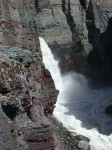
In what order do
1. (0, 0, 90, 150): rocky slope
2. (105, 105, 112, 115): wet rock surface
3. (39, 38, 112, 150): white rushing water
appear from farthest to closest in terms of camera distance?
1. (105, 105, 112, 115): wet rock surface
2. (39, 38, 112, 150): white rushing water
3. (0, 0, 90, 150): rocky slope

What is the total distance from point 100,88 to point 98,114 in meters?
8.09

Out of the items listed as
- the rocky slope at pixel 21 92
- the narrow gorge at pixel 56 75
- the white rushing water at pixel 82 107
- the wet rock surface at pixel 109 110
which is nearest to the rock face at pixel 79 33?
the narrow gorge at pixel 56 75

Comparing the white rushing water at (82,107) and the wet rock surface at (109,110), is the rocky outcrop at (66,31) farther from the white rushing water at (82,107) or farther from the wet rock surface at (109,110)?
the wet rock surface at (109,110)

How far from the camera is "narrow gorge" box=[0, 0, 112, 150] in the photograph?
798cm

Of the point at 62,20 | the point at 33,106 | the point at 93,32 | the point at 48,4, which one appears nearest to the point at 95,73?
the point at 93,32

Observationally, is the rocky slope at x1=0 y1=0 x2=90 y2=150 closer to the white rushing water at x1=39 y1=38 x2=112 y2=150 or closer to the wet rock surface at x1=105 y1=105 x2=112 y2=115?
the white rushing water at x1=39 y1=38 x2=112 y2=150

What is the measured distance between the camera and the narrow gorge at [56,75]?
26.2 ft

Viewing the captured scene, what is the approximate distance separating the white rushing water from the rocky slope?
4.68 meters

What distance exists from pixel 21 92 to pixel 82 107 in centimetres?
1380

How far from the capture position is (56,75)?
91.6 feet

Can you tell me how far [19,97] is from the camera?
8.03m

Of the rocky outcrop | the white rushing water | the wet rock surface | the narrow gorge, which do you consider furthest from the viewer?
the rocky outcrop

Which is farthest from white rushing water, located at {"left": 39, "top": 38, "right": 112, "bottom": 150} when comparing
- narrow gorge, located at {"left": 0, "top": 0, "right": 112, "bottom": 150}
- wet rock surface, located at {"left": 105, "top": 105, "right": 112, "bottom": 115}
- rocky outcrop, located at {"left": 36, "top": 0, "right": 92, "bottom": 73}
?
rocky outcrop, located at {"left": 36, "top": 0, "right": 92, "bottom": 73}

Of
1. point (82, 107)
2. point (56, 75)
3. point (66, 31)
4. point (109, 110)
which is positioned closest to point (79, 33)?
point (66, 31)
